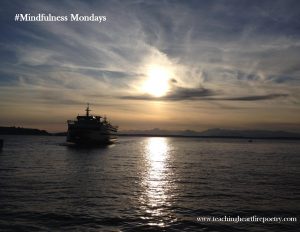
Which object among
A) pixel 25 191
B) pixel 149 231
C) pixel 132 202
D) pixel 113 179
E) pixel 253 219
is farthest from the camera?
pixel 113 179

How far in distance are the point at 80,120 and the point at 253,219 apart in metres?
98.8

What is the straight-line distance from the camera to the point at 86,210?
71.8 ft

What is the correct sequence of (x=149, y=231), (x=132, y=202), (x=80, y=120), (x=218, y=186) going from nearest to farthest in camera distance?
(x=149, y=231)
(x=132, y=202)
(x=218, y=186)
(x=80, y=120)

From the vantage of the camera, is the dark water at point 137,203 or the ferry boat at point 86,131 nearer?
the dark water at point 137,203

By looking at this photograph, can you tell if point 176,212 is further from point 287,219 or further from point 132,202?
point 287,219

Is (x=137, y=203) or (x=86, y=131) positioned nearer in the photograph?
(x=137, y=203)

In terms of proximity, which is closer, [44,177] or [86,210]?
[86,210]

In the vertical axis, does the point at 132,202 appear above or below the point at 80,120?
below

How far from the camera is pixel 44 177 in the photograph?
37.4 meters

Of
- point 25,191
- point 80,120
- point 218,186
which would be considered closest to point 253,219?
point 218,186

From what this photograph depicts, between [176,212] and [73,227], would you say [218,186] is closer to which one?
[176,212]

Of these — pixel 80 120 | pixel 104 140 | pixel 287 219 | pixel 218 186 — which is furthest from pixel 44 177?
pixel 104 140

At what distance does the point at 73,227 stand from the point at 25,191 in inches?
457

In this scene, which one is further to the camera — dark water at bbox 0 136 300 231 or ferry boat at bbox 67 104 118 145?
ferry boat at bbox 67 104 118 145
